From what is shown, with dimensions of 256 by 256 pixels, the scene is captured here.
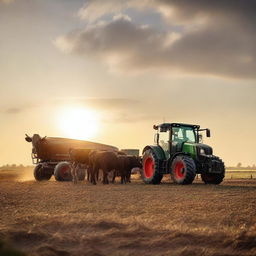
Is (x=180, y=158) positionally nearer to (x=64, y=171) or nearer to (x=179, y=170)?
(x=179, y=170)

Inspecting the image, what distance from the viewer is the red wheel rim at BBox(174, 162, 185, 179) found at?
1887 cm

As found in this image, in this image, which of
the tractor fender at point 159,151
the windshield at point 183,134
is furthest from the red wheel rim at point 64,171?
A: the windshield at point 183,134

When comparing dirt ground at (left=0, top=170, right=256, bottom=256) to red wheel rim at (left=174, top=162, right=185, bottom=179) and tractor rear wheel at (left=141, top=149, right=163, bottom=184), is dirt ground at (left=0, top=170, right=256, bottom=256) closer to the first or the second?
red wheel rim at (left=174, top=162, right=185, bottom=179)

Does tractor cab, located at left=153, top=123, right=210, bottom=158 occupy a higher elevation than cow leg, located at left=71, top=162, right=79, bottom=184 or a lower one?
higher

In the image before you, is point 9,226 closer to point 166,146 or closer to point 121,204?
point 121,204

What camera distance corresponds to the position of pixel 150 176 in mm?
21078

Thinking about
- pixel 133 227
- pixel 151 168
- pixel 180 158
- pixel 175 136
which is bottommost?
pixel 133 227

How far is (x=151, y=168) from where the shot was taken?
21219mm

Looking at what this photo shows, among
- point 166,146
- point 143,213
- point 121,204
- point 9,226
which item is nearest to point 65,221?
point 9,226

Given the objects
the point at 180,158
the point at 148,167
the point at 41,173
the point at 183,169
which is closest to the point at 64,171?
the point at 41,173

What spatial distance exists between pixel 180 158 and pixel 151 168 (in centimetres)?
294

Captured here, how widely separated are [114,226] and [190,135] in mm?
12871

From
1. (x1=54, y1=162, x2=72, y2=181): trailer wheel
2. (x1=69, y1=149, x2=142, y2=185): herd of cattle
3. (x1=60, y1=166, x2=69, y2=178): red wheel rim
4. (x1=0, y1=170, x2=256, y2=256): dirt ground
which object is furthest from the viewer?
(x1=60, y1=166, x2=69, y2=178): red wheel rim

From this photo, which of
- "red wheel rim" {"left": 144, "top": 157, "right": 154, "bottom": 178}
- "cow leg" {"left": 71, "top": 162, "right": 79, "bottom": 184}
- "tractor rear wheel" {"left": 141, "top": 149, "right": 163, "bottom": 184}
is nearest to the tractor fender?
"tractor rear wheel" {"left": 141, "top": 149, "right": 163, "bottom": 184}
